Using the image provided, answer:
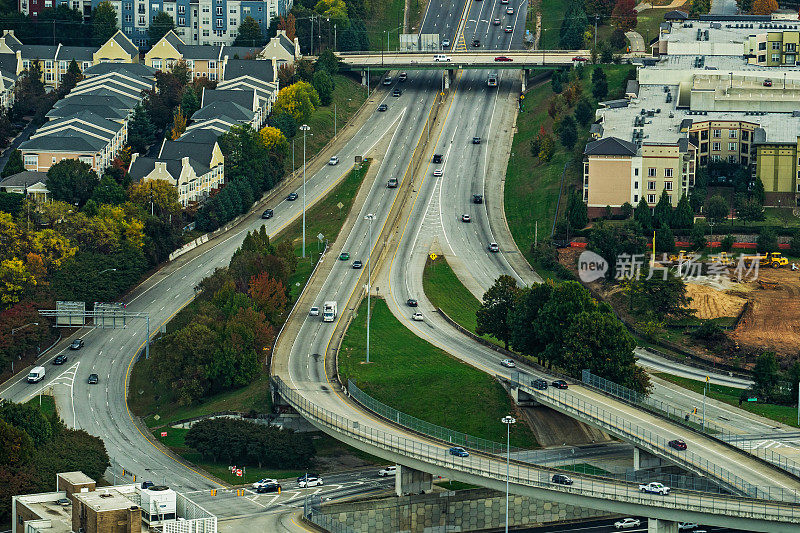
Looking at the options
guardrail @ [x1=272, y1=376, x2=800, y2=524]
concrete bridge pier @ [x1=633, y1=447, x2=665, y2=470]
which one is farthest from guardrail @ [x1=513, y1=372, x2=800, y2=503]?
guardrail @ [x1=272, y1=376, x2=800, y2=524]

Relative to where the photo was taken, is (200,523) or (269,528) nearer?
(200,523)

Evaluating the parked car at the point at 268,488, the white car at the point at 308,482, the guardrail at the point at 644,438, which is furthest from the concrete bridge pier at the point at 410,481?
the guardrail at the point at 644,438

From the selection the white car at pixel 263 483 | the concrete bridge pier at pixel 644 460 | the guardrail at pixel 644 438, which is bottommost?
the white car at pixel 263 483

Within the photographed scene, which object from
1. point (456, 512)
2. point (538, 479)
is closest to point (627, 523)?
point (538, 479)

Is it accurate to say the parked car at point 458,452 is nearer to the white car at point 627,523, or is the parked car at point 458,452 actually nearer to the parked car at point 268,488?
the white car at point 627,523

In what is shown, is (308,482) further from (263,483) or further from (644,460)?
(644,460)

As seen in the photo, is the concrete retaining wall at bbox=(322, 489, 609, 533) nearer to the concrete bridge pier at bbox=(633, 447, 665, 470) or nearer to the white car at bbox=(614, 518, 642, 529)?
the white car at bbox=(614, 518, 642, 529)

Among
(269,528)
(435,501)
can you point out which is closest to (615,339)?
(435,501)

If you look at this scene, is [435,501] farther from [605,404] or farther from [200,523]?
[200,523]
